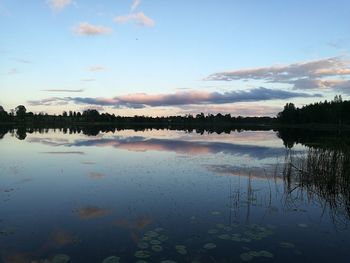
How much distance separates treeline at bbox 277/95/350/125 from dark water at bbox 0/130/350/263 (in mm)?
97677

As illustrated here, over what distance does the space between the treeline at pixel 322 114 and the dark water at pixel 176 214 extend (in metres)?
97.7

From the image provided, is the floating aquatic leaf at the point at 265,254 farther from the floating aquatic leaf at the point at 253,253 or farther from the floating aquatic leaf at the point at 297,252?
the floating aquatic leaf at the point at 297,252

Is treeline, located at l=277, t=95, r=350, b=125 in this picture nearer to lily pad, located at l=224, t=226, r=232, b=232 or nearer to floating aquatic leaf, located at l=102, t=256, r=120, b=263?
lily pad, located at l=224, t=226, r=232, b=232

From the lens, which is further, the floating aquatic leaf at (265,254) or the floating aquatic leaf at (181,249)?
the floating aquatic leaf at (181,249)

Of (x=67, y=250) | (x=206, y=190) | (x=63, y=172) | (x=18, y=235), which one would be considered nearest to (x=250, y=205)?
(x=206, y=190)

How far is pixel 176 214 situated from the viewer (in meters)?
10.6

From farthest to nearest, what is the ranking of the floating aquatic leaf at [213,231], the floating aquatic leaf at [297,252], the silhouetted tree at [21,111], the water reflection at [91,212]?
the silhouetted tree at [21,111], the water reflection at [91,212], the floating aquatic leaf at [213,231], the floating aquatic leaf at [297,252]

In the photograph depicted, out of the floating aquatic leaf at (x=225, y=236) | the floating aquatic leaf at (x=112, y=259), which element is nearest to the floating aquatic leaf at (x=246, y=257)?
the floating aquatic leaf at (x=225, y=236)

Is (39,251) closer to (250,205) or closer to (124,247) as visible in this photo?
(124,247)

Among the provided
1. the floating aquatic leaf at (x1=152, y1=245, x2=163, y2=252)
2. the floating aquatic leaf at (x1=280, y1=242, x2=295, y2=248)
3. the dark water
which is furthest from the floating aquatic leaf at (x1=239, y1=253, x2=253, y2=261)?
the floating aquatic leaf at (x1=152, y1=245, x2=163, y2=252)

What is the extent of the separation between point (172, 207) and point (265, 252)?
4.32 m

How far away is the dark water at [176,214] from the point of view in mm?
7699

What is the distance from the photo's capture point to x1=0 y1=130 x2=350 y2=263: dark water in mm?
7699

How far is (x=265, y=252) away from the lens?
7652 millimetres
